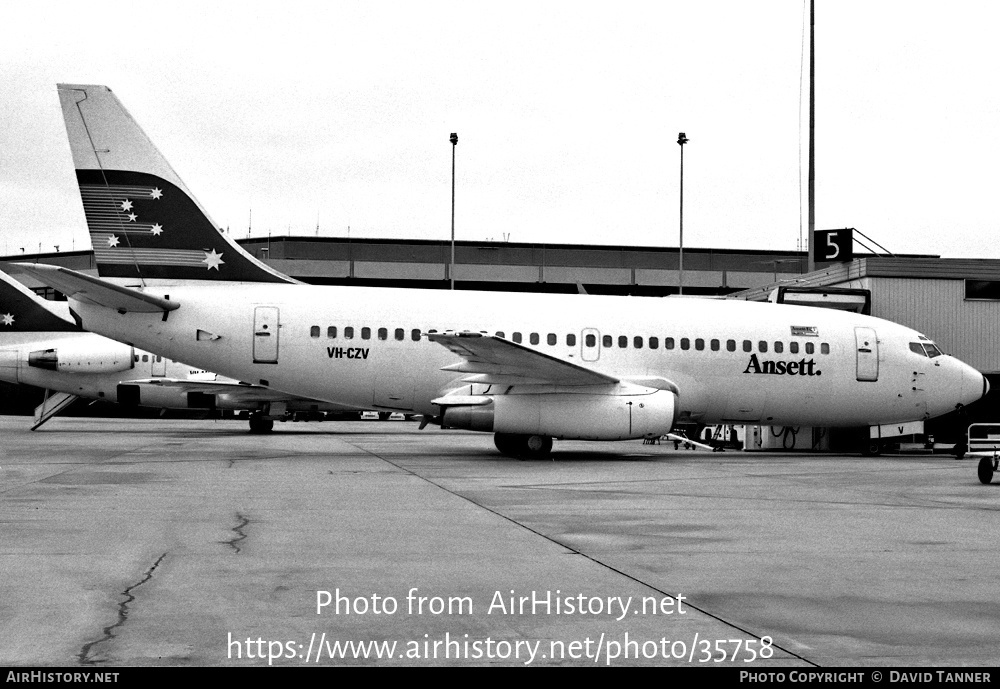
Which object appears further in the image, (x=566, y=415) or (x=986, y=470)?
(x=566, y=415)

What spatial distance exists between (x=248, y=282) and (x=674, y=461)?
9.67 metres

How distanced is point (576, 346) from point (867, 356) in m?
6.75

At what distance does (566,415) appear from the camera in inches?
793

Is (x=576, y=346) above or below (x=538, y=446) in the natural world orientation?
above

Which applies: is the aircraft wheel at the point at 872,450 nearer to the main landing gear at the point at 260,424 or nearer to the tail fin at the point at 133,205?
the tail fin at the point at 133,205

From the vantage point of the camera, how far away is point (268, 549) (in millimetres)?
8398

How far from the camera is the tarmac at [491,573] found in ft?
17.0

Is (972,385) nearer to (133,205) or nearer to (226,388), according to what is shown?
(133,205)

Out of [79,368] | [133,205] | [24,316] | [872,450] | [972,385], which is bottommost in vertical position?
[872,450]

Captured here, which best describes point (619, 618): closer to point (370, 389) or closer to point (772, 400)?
point (370, 389)

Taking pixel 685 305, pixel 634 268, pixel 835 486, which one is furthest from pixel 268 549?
pixel 634 268

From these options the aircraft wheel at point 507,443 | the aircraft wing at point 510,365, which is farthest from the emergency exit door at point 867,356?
the aircraft wheel at point 507,443

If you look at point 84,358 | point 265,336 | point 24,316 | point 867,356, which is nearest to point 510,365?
point 265,336

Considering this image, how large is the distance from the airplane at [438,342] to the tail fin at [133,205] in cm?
3
